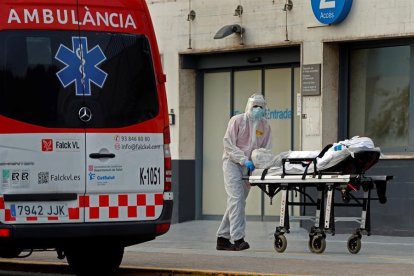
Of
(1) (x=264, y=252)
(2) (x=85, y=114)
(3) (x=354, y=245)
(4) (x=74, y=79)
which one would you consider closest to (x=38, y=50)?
(4) (x=74, y=79)

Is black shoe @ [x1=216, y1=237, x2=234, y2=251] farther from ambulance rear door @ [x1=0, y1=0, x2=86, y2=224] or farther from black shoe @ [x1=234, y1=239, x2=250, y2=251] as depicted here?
ambulance rear door @ [x1=0, y1=0, x2=86, y2=224]

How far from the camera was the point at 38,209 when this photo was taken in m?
10.0

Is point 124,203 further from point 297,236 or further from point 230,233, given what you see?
point 297,236

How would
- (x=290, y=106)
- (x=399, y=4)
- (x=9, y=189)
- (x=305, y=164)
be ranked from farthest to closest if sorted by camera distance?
1. (x=290, y=106)
2. (x=399, y=4)
3. (x=305, y=164)
4. (x=9, y=189)

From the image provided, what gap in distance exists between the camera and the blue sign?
17203 millimetres

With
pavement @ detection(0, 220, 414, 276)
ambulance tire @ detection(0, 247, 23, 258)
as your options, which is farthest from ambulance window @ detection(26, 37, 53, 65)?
pavement @ detection(0, 220, 414, 276)

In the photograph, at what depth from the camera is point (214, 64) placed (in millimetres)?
19859

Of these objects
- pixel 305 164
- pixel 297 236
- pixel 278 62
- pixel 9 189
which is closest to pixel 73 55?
pixel 9 189

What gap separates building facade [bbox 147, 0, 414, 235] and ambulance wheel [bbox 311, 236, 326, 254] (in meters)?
3.44

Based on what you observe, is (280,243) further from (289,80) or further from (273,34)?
(289,80)

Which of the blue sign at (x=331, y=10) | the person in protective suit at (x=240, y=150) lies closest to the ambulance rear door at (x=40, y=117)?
the person in protective suit at (x=240, y=150)

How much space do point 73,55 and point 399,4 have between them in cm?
775

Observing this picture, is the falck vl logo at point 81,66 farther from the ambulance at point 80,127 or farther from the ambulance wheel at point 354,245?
the ambulance wheel at point 354,245

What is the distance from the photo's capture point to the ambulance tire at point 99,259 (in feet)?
37.0
